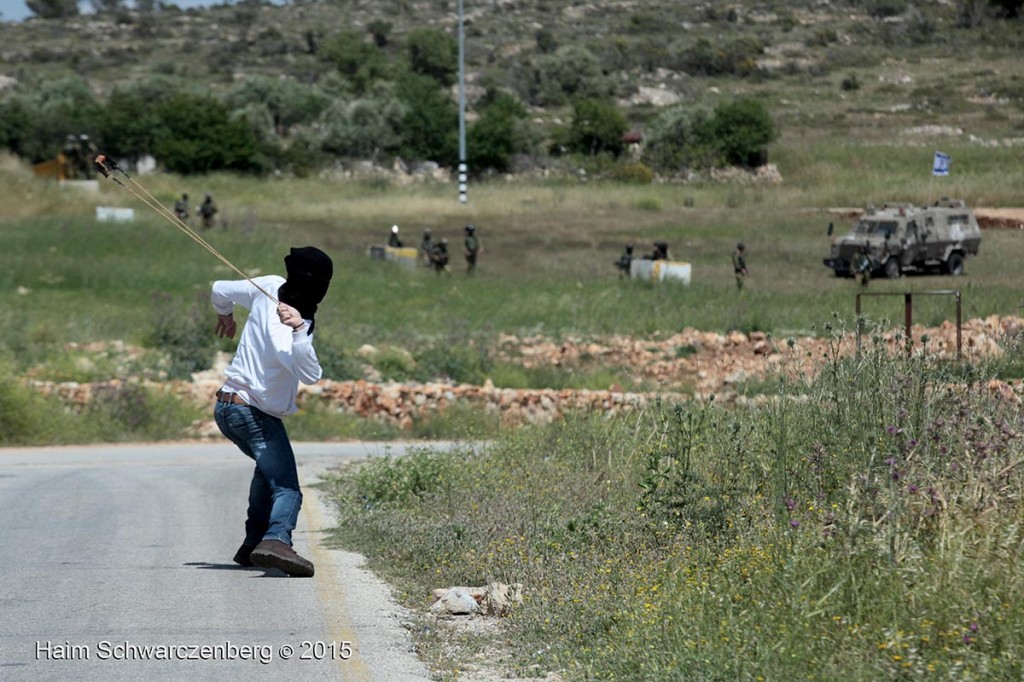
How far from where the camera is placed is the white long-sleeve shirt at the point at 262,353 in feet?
28.7

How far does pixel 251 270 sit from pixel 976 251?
1845 centimetres

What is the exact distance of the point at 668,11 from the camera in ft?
514

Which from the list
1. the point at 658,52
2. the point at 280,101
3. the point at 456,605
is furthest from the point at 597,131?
the point at 456,605

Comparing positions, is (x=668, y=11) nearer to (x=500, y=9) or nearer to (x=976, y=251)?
(x=500, y=9)

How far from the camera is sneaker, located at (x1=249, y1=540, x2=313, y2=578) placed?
361 inches

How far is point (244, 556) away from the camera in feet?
31.8

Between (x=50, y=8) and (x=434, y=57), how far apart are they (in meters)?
69.0

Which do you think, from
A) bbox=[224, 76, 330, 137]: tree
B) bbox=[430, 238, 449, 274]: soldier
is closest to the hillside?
bbox=[224, 76, 330, 137]: tree

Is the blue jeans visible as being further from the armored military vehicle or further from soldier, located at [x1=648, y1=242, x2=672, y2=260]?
the armored military vehicle

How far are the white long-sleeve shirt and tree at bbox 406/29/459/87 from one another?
111 metres

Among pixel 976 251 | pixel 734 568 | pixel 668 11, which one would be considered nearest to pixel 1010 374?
pixel 734 568

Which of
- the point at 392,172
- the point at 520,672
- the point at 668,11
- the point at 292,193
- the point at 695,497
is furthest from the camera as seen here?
the point at 668,11

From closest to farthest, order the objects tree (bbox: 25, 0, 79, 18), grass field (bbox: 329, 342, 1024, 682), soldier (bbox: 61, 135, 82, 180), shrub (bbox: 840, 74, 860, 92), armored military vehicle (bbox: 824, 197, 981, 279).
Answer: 1. grass field (bbox: 329, 342, 1024, 682)
2. armored military vehicle (bbox: 824, 197, 981, 279)
3. soldier (bbox: 61, 135, 82, 180)
4. shrub (bbox: 840, 74, 860, 92)
5. tree (bbox: 25, 0, 79, 18)

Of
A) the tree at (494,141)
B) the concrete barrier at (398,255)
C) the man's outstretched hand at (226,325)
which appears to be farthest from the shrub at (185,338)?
the tree at (494,141)
